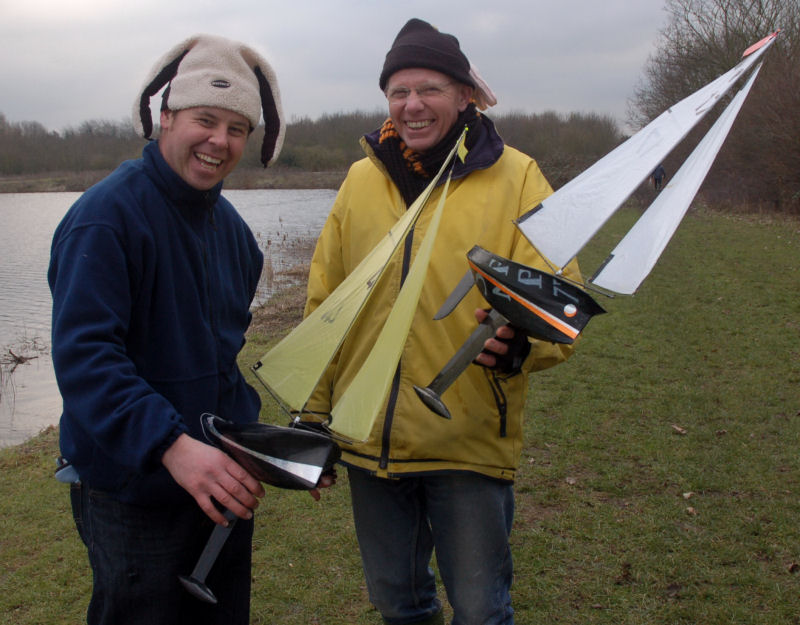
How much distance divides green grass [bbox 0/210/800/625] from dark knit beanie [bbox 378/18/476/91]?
2.44 m

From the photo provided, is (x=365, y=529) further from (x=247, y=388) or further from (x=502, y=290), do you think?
(x=502, y=290)

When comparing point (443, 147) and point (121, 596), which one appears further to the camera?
point (443, 147)

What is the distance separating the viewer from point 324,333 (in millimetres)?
2199

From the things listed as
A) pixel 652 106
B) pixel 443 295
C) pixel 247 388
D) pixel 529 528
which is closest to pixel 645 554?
pixel 529 528

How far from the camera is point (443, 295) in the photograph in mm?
2307

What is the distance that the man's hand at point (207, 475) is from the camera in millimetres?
1657

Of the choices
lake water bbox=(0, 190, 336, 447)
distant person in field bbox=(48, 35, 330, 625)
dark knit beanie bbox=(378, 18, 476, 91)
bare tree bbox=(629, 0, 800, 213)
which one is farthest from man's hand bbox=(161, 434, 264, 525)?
bare tree bbox=(629, 0, 800, 213)

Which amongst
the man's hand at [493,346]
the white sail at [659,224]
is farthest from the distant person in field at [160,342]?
the white sail at [659,224]

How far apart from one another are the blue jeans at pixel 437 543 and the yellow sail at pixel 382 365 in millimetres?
416

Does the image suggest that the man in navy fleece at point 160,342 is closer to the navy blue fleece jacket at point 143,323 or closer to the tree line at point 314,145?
the navy blue fleece jacket at point 143,323

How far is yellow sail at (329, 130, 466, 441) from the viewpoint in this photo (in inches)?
80.9

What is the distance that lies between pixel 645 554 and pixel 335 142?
5267 centimetres

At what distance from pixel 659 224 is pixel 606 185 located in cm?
20

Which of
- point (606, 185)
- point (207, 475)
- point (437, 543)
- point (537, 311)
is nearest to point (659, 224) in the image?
point (606, 185)
